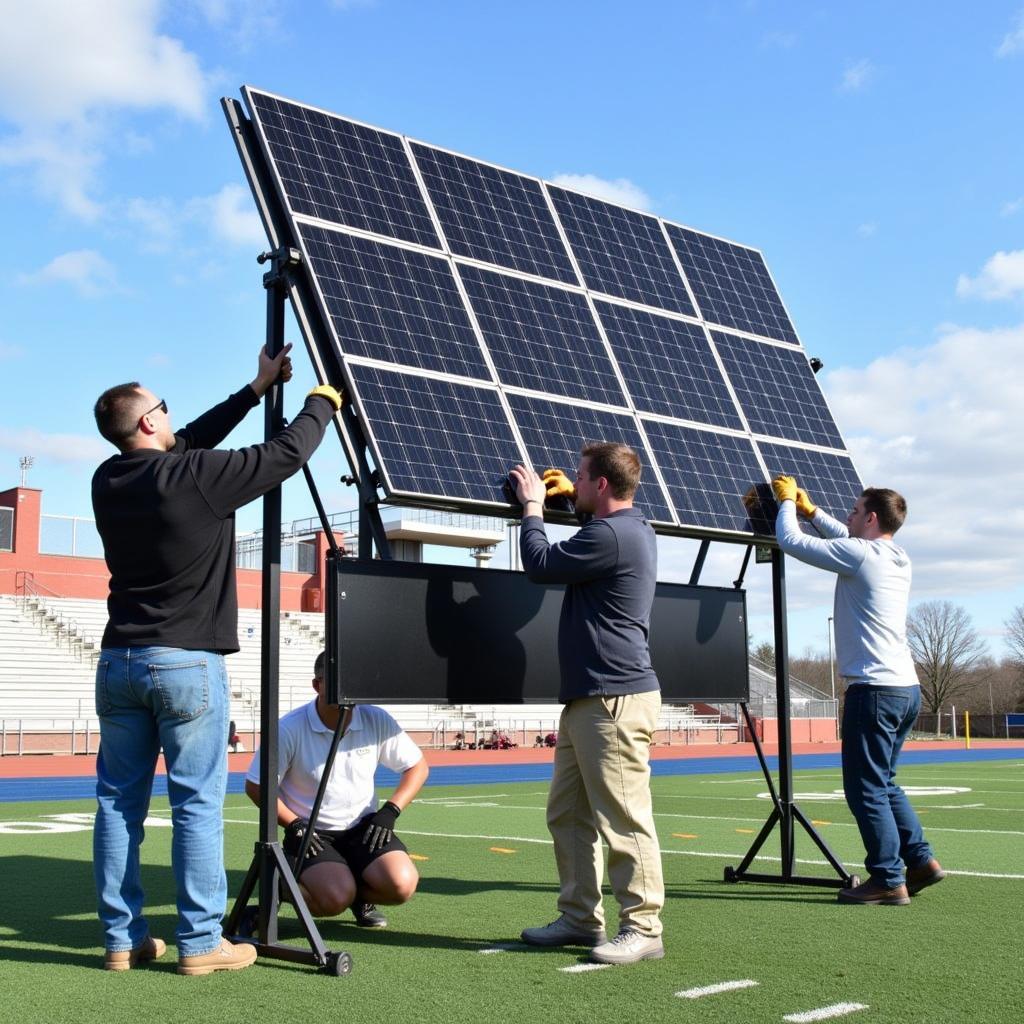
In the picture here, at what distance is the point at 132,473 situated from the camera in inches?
204

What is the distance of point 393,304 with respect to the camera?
6.84 m

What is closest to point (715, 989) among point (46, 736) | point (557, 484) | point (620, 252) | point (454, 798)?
point (557, 484)

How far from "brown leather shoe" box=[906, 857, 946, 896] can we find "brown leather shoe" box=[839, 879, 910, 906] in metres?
0.18

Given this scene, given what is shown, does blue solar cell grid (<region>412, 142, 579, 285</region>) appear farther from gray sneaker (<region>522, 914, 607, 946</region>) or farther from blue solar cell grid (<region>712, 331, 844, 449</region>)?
gray sneaker (<region>522, 914, 607, 946</region>)

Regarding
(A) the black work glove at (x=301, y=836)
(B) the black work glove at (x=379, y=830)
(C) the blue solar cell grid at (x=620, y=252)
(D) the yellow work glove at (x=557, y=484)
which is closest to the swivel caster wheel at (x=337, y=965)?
(A) the black work glove at (x=301, y=836)

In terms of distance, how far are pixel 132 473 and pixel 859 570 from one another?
4172mm

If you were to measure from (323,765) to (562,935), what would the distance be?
1.64 metres

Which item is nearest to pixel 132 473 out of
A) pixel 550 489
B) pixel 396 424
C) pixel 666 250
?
pixel 396 424

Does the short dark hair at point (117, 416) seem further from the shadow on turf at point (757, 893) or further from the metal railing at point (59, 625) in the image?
the metal railing at point (59, 625)

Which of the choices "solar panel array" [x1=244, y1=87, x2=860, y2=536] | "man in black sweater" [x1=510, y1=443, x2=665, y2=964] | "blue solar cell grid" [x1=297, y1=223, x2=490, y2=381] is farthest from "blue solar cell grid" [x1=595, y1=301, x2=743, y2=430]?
"man in black sweater" [x1=510, y1=443, x2=665, y2=964]

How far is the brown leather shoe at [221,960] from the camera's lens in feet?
16.4

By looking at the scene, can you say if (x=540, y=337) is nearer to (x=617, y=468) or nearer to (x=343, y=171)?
(x=343, y=171)

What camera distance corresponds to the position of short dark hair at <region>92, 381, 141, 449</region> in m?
5.30

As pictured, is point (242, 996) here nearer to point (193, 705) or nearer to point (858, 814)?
point (193, 705)
